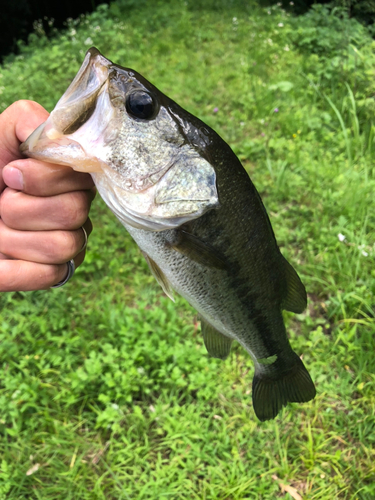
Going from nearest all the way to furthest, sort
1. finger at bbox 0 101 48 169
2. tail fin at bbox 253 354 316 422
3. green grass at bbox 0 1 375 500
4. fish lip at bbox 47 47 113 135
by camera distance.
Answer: fish lip at bbox 47 47 113 135
finger at bbox 0 101 48 169
tail fin at bbox 253 354 316 422
green grass at bbox 0 1 375 500

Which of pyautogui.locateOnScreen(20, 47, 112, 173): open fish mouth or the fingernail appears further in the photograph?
the fingernail

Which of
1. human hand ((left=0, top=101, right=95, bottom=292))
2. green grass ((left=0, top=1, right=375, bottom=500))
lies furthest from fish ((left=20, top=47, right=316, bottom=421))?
green grass ((left=0, top=1, right=375, bottom=500))

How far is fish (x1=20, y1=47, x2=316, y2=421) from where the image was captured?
0.99m

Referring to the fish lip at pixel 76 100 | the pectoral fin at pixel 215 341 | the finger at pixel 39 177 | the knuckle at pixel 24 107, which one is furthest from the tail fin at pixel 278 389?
the knuckle at pixel 24 107

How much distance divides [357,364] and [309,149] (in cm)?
236

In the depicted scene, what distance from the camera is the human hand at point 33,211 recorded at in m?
1.12

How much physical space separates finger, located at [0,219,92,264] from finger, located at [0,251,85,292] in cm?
3

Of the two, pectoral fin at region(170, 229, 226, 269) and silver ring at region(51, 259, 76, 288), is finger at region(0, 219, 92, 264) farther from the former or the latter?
pectoral fin at region(170, 229, 226, 269)

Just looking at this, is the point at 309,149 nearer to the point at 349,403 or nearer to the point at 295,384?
the point at 349,403

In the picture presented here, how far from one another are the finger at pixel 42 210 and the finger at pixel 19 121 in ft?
0.67

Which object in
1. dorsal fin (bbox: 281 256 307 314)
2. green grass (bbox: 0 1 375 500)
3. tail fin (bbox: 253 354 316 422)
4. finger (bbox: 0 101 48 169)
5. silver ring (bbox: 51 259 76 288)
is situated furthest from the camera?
green grass (bbox: 0 1 375 500)

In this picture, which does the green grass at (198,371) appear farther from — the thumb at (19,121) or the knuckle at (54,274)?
the thumb at (19,121)

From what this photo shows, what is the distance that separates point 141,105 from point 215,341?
0.98 meters

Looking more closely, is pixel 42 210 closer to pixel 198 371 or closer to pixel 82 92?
pixel 82 92
